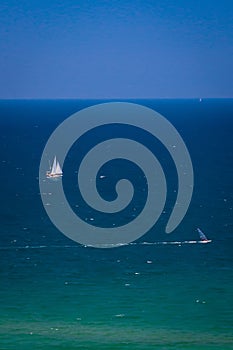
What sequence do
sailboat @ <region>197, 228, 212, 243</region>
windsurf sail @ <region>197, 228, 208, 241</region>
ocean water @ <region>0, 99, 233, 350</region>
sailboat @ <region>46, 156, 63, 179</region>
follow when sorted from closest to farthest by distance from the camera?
ocean water @ <region>0, 99, 233, 350</region> → sailboat @ <region>197, 228, 212, 243</region> → windsurf sail @ <region>197, 228, 208, 241</region> → sailboat @ <region>46, 156, 63, 179</region>

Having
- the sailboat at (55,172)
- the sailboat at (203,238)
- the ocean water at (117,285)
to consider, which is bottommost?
the ocean water at (117,285)

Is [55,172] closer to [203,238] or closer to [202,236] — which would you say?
[202,236]

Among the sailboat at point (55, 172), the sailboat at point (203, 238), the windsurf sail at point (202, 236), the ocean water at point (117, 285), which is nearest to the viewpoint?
the ocean water at point (117, 285)

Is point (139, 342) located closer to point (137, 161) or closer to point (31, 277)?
point (31, 277)

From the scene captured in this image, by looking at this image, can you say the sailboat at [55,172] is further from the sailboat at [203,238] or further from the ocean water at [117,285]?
the sailboat at [203,238]

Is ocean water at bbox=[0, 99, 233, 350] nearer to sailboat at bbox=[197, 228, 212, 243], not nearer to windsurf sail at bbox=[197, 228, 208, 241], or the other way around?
windsurf sail at bbox=[197, 228, 208, 241]

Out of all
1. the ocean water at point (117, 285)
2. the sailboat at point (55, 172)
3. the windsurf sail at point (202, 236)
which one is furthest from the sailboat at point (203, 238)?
the sailboat at point (55, 172)

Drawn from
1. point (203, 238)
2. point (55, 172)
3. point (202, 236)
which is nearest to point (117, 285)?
point (203, 238)

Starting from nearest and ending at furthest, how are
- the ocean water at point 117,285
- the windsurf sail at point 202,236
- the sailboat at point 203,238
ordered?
the ocean water at point 117,285, the sailboat at point 203,238, the windsurf sail at point 202,236

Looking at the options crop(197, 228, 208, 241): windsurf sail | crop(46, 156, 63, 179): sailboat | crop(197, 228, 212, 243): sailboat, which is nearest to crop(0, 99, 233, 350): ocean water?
crop(197, 228, 208, 241): windsurf sail

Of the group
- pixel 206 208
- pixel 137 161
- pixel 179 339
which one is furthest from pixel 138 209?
pixel 137 161

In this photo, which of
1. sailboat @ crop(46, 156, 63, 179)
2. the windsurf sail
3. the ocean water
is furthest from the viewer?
sailboat @ crop(46, 156, 63, 179)
